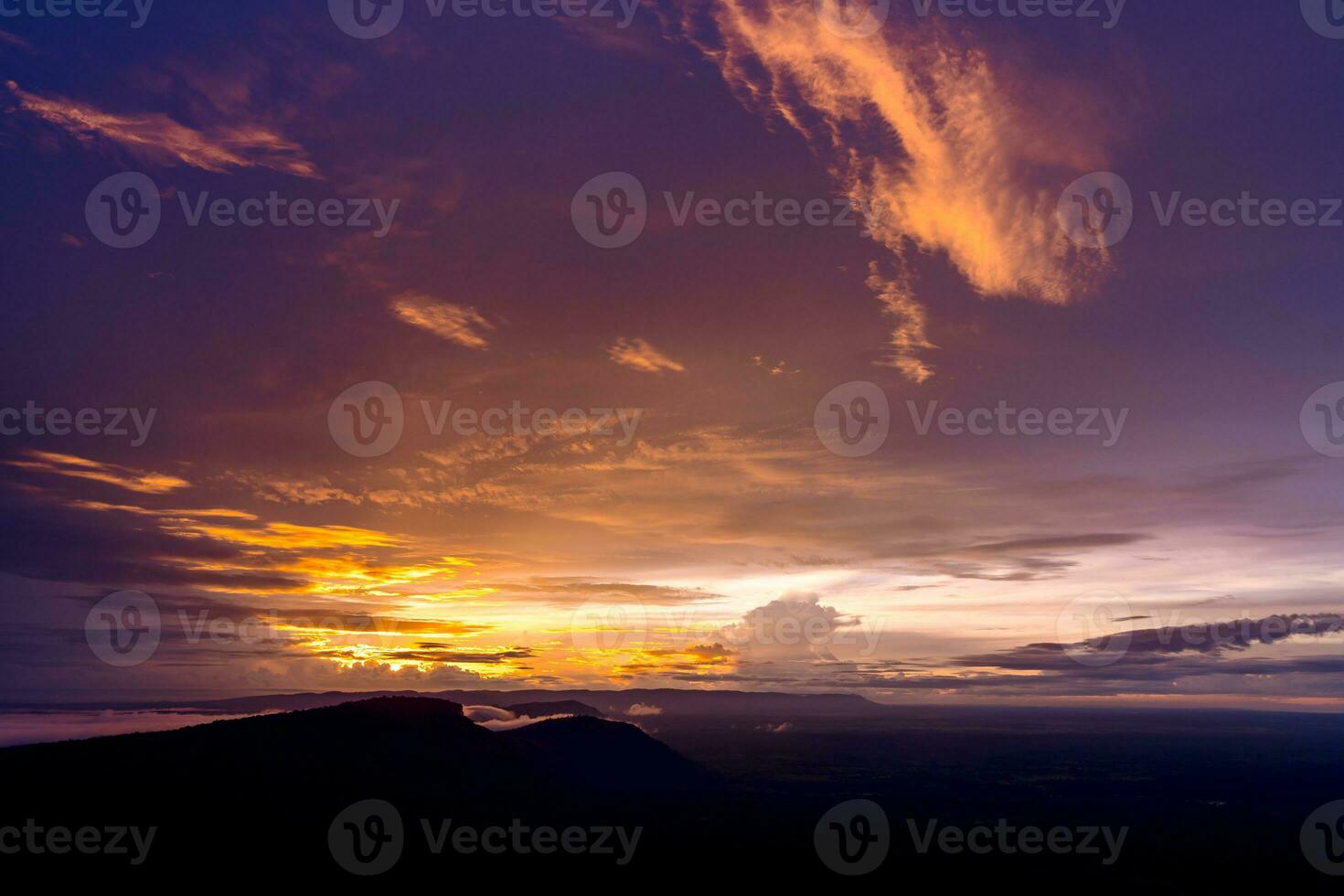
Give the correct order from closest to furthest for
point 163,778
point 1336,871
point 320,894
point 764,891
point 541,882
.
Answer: point 320,894, point 764,891, point 541,882, point 1336,871, point 163,778

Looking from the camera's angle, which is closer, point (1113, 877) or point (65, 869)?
point (65, 869)

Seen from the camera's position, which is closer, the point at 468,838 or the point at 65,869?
the point at 65,869

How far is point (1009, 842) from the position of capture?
191m

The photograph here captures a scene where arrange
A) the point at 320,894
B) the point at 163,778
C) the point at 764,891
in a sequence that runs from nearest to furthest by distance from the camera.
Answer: the point at 320,894, the point at 764,891, the point at 163,778

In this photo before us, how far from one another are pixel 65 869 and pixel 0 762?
81.5 meters

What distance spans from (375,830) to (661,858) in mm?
62267

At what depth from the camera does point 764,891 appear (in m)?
142

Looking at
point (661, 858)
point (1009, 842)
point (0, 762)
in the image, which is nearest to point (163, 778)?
point (0, 762)

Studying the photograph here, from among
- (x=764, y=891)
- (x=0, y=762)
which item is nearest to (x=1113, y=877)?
(x=764, y=891)

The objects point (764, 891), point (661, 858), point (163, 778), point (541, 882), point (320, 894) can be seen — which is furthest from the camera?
point (163, 778)

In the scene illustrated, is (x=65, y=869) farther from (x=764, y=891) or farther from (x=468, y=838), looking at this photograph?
(x=764, y=891)

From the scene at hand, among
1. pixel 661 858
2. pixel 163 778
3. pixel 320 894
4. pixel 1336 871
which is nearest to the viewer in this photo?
pixel 320 894

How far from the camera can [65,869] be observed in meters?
136

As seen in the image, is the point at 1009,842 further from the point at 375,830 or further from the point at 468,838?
the point at 375,830
